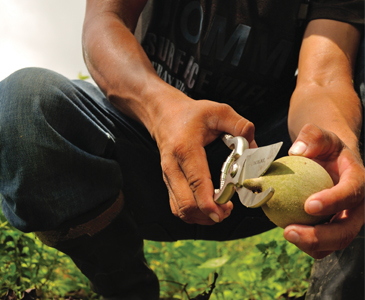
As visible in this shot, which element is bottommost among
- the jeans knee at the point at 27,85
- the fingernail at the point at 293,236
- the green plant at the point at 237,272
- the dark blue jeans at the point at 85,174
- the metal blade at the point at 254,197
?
the green plant at the point at 237,272

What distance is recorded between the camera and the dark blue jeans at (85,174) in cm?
148

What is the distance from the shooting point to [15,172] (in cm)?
148

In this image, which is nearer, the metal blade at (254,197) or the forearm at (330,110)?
the metal blade at (254,197)

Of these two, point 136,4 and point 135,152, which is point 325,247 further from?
point 136,4

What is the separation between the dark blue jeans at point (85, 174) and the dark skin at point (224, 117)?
234 millimetres

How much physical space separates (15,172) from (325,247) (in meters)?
1.20

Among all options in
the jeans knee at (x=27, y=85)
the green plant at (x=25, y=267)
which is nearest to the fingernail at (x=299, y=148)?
the jeans knee at (x=27, y=85)

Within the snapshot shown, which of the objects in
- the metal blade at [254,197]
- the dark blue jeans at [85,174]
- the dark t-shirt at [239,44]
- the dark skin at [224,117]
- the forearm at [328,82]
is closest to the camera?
the metal blade at [254,197]

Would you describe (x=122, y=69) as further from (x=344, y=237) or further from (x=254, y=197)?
(x=344, y=237)

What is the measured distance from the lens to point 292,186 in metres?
1.11

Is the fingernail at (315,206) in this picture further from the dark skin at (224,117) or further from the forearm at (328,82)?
the forearm at (328,82)

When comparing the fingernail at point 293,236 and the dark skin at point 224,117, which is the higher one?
the dark skin at point 224,117

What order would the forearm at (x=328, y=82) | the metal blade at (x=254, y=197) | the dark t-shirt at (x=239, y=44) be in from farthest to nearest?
the dark t-shirt at (x=239, y=44), the forearm at (x=328, y=82), the metal blade at (x=254, y=197)

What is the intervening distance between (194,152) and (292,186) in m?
0.33
